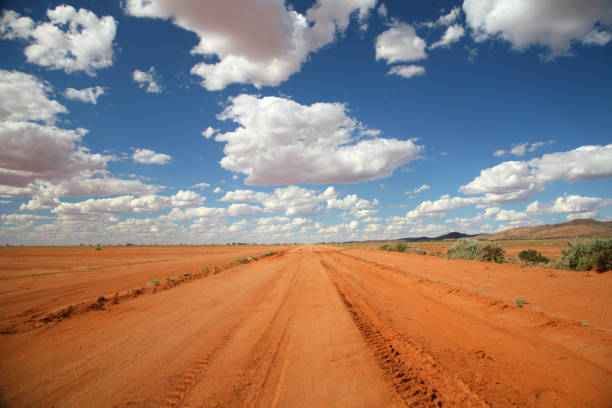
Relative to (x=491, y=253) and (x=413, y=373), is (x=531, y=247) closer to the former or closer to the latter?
(x=491, y=253)

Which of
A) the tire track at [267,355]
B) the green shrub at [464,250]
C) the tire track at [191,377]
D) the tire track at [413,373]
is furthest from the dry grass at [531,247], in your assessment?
the tire track at [191,377]

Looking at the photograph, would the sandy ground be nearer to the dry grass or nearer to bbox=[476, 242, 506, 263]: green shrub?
the dry grass

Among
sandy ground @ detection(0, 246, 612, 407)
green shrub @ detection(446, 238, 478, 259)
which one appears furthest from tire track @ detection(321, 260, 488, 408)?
green shrub @ detection(446, 238, 478, 259)

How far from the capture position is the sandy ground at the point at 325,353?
11.7 feet

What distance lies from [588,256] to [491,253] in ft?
24.2

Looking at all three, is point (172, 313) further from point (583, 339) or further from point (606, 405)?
point (583, 339)

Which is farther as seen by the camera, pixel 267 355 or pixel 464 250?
pixel 464 250

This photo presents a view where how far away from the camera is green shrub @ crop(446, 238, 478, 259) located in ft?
71.3

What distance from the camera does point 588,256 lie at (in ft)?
38.4

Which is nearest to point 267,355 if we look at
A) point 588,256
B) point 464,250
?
point 588,256

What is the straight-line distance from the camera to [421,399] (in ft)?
11.2

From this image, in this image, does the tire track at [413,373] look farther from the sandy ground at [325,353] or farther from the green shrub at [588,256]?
the green shrub at [588,256]

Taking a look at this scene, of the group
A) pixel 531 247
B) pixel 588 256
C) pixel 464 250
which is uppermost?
pixel 588 256

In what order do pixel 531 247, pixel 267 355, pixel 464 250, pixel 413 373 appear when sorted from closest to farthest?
pixel 413 373
pixel 267 355
pixel 464 250
pixel 531 247
